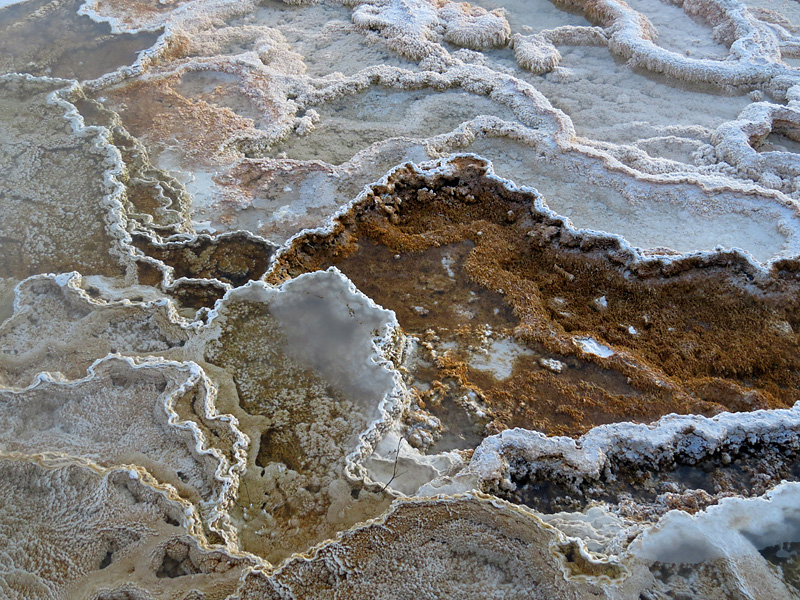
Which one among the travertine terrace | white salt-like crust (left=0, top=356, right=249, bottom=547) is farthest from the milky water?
white salt-like crust (left=0, top=356, right=249, bottom=547)

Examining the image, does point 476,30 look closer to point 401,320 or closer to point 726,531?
point 401,320

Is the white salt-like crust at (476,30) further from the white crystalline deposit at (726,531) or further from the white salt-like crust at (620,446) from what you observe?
the white crystalline deposit at (726,531)

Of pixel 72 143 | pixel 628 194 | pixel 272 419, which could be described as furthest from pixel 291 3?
pixel 272 419

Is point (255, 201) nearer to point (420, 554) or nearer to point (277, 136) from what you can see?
point (277, 136)

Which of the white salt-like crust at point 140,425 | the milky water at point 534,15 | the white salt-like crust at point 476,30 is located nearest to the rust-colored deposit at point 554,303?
the white salt-like crust at point 140,425

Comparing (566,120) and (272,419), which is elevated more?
(566,120)
